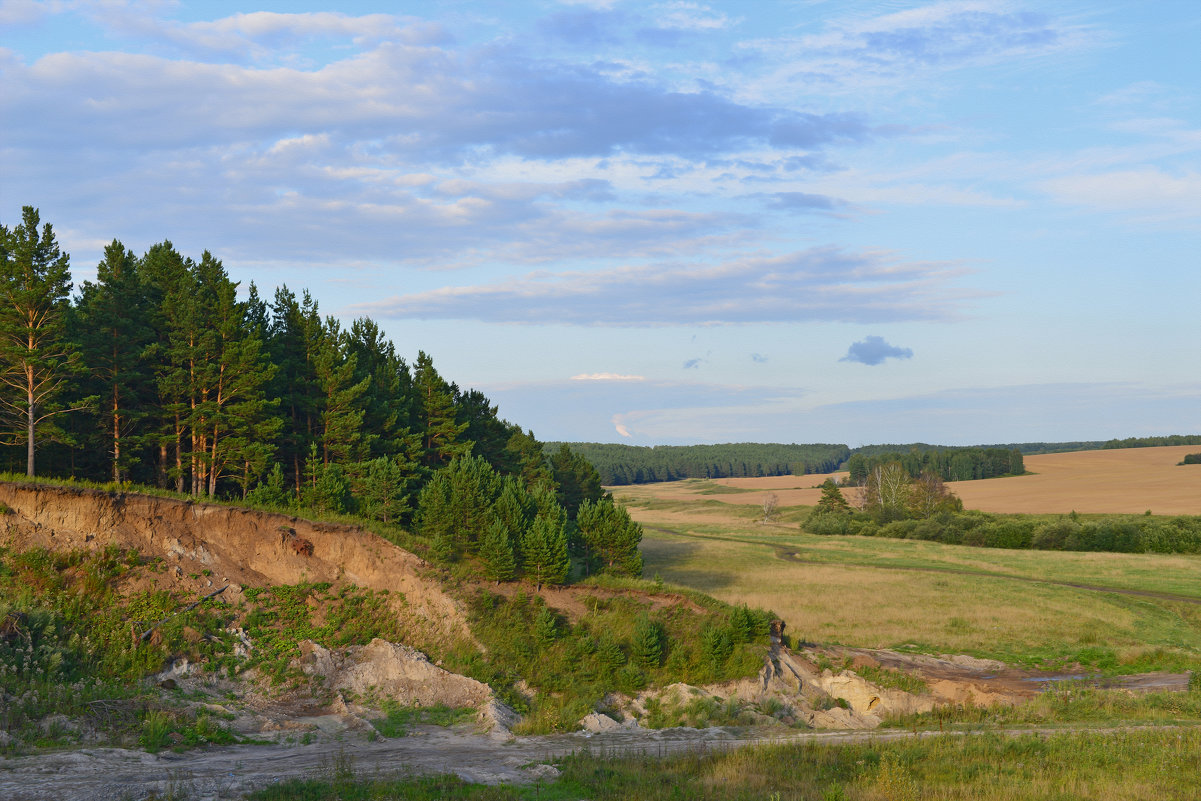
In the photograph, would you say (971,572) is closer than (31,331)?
No

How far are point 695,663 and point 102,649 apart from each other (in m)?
22.7

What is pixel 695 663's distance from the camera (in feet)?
112

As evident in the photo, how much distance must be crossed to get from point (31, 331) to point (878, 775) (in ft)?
125

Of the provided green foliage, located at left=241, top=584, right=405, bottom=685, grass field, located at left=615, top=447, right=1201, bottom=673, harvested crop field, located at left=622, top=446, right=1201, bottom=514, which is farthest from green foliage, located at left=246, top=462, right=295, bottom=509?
harvested crop field, located at left=622, top=446, right=1201, bottom=514

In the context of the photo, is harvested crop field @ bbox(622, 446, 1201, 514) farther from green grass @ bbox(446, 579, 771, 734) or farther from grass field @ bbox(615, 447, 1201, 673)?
green grass @ bbox(446, 579, 771, 734)

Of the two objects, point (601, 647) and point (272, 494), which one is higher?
point (272, 494)

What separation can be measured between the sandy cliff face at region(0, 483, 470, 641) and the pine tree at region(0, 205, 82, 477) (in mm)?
4566

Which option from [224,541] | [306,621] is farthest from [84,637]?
[306,621]

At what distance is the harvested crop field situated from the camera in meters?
117

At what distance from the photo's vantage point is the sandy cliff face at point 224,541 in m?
31.1

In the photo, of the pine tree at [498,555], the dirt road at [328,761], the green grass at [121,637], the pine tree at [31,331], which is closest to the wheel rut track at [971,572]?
the dirt road at [328,761]

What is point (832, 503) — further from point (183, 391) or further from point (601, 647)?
point (183, 391)

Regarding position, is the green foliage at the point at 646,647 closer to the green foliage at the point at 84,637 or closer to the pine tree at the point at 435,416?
the green foliage at the point at 84,637

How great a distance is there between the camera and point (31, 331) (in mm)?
35250
